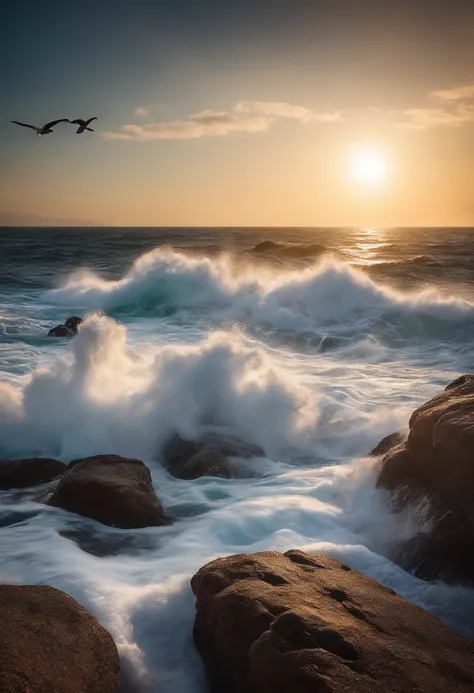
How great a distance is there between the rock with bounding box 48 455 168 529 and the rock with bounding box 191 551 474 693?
65.5 inches

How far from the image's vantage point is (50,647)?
2.78 metres

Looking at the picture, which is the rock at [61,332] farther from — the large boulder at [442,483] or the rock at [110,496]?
the large boulder at [442,483]

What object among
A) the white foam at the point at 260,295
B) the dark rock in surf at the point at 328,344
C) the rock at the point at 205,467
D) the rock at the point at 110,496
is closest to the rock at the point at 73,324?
the white foam at the point at 260,295

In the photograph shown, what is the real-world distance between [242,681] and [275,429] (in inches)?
200

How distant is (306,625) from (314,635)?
0.21ft

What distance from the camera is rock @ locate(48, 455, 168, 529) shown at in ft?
17.1

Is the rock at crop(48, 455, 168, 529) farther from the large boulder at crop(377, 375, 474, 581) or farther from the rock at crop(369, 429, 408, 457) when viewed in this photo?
the rock at crop(369, 429, 408, 457)

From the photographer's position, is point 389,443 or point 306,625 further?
point 389,443

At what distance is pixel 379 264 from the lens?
1238 inches

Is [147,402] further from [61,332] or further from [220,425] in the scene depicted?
Answer: [61,332]

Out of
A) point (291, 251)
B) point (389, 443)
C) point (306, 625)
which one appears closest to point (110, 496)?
point (306, 625)

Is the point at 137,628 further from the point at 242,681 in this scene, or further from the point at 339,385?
the point at 339,385

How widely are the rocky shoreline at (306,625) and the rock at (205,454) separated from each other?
103 inches

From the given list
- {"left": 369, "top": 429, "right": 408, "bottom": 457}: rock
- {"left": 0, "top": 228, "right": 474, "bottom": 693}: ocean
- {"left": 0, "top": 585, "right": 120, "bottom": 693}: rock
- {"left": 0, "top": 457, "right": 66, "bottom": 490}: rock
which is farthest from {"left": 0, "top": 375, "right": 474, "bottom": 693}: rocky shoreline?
{"left": 0, "top": 457, "right": 66, "bottom": 490}: rock
